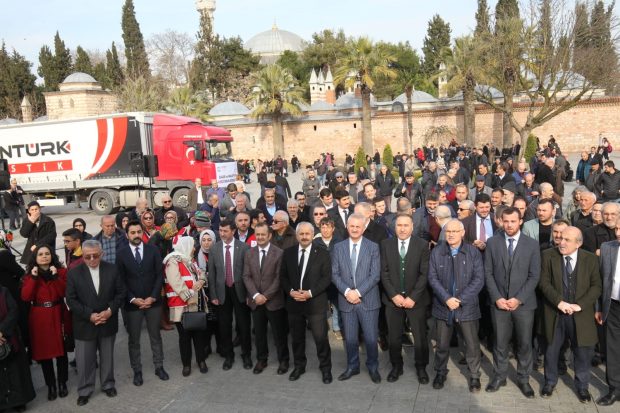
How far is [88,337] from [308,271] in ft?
→ 7.53

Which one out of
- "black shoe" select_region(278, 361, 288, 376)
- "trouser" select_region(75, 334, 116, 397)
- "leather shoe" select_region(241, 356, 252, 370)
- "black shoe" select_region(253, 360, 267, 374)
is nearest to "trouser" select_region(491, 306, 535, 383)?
"black shoe" select_region(278, 361, 288, 376)

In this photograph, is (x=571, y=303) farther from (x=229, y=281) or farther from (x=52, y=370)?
(x=52, y=370)

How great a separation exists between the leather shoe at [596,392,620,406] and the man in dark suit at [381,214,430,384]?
5.14ft

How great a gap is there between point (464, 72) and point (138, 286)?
2743cm

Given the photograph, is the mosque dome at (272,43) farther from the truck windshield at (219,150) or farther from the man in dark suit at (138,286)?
the man in dark suit at (138,286)

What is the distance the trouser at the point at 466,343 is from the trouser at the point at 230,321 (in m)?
2.13

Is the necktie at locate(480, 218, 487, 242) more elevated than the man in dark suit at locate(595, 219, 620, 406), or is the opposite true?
the necktie at locate(480, 218, 487, 242)

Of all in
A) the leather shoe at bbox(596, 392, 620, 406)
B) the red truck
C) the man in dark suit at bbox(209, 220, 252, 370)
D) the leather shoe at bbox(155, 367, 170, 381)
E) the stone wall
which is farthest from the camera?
the stone wall

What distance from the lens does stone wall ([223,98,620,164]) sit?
3434 cm

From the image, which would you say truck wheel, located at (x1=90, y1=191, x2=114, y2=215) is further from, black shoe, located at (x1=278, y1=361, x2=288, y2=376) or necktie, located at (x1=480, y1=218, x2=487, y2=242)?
necktie, located at (x1=480, y1=218, x2=487, y2=242)

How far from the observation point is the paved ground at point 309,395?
4906 mm

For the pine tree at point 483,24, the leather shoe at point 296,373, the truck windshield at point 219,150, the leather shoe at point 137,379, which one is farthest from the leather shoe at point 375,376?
the pine tree at point 483,24

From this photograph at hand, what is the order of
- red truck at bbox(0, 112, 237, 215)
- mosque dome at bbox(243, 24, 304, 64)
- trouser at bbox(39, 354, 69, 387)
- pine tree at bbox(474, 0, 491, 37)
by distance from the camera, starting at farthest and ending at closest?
1. mosque dome at bbox(243, 24, 304, 64)
2. pine tree at bbox(474, 0, 491, 37)
3. red truck at bbox(0, 112, 237, 215)
4. trouser at bbox(39, 354, 69, 387)

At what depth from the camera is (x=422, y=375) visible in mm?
5441
